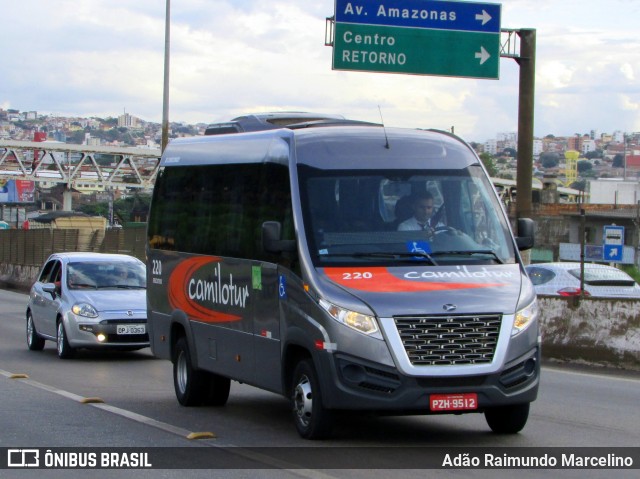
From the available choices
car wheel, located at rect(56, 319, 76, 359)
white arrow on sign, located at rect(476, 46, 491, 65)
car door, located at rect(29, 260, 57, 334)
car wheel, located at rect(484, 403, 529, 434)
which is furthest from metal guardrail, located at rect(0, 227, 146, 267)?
car wheel, located at rect(484, 403, 529, 434)

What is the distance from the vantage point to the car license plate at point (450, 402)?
9305mm

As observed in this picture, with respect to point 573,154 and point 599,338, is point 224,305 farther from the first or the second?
point 573,154

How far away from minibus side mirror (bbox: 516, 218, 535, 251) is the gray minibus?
0.01 metres

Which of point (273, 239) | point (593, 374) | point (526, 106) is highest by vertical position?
point (526, 106)

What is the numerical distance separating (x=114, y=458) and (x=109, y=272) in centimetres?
1099

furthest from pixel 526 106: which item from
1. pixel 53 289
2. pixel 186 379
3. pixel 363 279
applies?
pixel 363 279

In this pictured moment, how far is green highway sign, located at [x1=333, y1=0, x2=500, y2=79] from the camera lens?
78.2 ft

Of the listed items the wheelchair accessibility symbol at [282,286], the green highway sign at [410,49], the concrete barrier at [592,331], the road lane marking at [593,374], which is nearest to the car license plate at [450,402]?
the wheelchair accessibility symbol at [282,286]

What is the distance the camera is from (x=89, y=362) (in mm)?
18906

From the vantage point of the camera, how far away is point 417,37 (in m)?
24.0

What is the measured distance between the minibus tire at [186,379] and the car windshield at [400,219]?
133 inches

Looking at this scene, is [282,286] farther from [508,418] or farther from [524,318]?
[508,418]

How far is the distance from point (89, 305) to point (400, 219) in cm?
976

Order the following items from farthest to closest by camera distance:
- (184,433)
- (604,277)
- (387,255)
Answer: (604,277)
(184,433)
(387,255)
